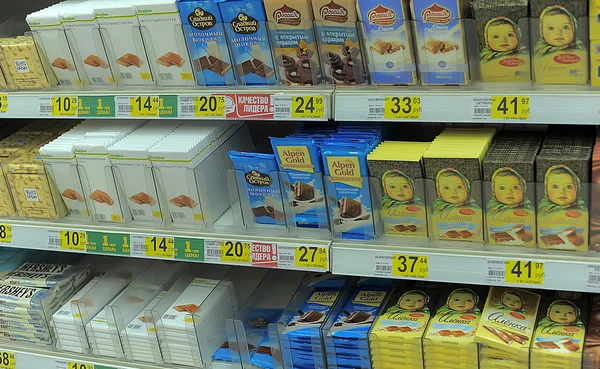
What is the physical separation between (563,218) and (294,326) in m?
0.79

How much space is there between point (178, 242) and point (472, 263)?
0.87 meters

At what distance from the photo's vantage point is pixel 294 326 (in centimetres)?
206

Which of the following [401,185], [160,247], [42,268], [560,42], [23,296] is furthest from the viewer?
[42,268]

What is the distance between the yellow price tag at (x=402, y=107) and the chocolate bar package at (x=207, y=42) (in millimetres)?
472

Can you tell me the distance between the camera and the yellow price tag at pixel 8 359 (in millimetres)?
2479

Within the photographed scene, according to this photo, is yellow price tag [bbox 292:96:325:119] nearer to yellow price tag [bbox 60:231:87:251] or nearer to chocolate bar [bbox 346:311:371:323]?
chocolate bar [bbox 346:311:371:323]

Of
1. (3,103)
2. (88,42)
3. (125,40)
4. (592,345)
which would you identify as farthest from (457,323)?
(3,103)

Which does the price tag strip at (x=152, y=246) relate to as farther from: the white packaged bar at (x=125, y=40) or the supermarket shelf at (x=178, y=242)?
the white packaged bar at (x=125, y=40)

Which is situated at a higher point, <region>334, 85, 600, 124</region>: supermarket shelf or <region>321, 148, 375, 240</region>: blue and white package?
<region>334, 85, 600, 124</region>: supermarket shelf

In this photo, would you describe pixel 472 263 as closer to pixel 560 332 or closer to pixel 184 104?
pixel 560 332

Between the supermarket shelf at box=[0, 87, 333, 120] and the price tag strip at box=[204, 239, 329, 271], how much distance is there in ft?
1.20

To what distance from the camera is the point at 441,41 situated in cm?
175

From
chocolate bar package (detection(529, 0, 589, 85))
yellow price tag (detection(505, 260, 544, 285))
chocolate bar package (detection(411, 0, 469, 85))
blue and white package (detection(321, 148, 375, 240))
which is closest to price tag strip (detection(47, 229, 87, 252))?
blue and white package (detection(321, 148, 375, 240))

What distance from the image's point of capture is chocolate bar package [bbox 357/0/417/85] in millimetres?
1759
